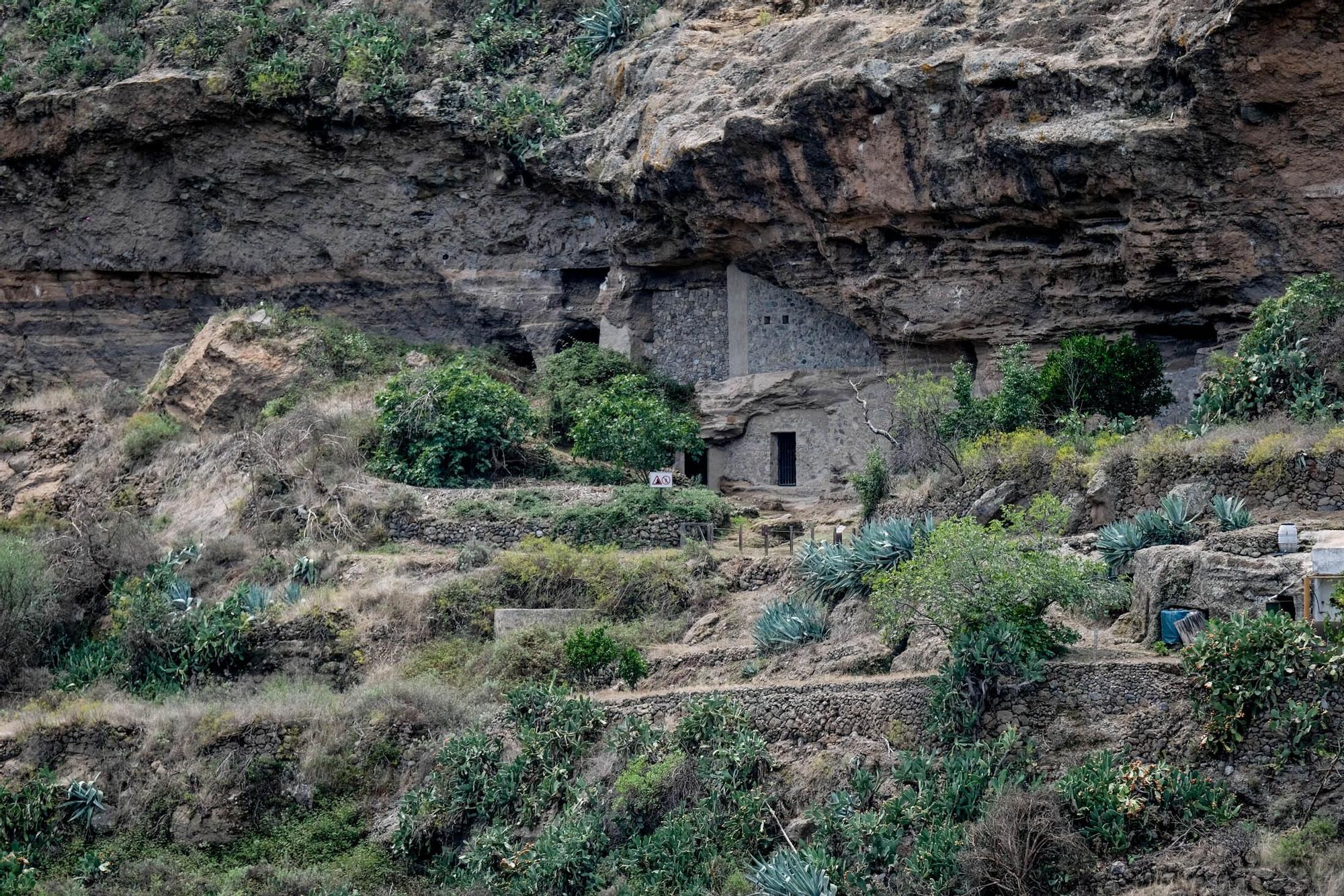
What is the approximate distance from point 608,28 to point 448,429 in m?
10.0

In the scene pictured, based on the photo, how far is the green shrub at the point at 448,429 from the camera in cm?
3300

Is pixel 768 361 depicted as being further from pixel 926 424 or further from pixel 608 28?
pixel 608 28

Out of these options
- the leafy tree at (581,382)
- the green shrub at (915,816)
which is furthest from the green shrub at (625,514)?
the green shrub at (915,816)

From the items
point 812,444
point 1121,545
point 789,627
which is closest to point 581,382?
point 812,444

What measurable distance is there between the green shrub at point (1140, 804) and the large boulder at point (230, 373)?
2092 cm

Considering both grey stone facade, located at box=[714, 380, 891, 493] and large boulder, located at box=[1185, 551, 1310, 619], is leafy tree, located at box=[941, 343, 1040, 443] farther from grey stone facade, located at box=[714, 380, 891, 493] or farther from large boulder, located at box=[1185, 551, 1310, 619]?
large boulder, located at box=[1185, 551, 1310, 619]

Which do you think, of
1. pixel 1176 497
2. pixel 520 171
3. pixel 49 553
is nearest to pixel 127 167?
pixel 520 171

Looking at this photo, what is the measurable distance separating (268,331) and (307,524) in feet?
25.1

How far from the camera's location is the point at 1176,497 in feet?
81.4

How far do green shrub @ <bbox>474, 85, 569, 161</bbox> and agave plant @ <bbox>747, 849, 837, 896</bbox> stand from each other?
20.2 meters

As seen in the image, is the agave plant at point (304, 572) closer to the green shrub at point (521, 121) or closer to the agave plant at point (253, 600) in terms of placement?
the agave plant at point (253, 600)

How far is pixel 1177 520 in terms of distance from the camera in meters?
24.2

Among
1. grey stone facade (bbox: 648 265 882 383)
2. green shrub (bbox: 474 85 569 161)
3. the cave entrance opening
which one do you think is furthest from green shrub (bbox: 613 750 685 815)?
green shrub (bbox: 474 85 569 161)

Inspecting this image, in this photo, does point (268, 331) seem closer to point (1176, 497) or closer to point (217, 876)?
point (217, 876)
